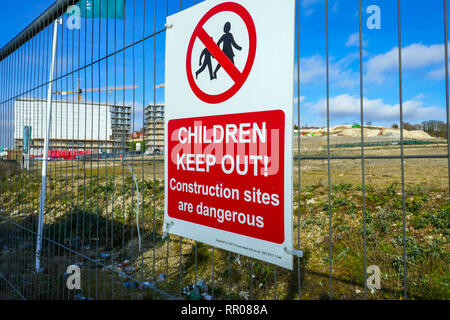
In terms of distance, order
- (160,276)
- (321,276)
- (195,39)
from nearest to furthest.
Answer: (195,39)
(321,276)
(160,276)

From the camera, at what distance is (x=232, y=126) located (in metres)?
1.57

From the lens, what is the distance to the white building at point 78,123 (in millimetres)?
3000

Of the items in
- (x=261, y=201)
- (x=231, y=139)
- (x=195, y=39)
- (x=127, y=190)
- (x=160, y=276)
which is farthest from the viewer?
(x=127, y=190)

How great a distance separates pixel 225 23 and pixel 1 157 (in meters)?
5.96

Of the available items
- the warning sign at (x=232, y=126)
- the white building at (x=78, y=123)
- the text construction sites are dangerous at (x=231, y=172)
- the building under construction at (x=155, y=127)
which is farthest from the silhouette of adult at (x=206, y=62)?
the white building at (x=78, y=123)

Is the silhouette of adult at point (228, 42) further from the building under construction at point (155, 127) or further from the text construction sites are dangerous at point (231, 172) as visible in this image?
the building under construction at point (155, 127)

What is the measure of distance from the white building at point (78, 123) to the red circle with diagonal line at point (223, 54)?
1.07 meters

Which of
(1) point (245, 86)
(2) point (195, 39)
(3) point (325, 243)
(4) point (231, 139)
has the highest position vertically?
(2) point (195, 39)

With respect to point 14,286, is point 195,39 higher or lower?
higher

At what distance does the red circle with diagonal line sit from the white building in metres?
1.07

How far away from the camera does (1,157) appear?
19.3 ft

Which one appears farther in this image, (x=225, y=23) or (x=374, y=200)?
(x=374, y=200)
